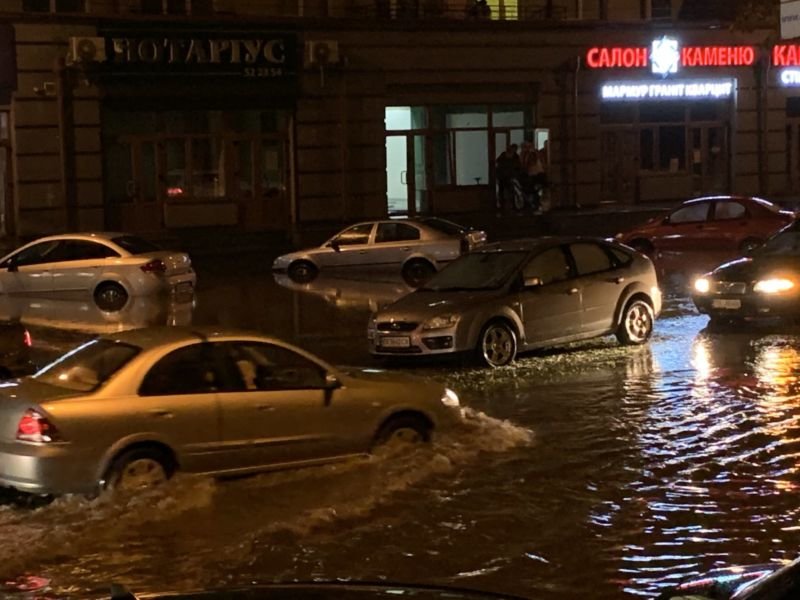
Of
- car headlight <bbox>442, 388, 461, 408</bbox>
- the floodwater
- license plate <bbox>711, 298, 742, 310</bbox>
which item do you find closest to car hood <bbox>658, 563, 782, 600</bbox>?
A: the floodwater

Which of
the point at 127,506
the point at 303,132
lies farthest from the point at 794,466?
the point at 303,132

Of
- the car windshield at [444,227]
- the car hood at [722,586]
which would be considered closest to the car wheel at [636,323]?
the car windshield at [444,227]

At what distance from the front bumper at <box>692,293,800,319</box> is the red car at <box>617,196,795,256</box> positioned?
930cm

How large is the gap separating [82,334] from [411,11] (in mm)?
18176

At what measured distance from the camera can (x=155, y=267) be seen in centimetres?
2356

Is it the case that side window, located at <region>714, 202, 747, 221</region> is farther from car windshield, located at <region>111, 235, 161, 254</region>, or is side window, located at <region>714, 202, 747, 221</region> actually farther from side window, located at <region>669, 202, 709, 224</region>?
car windshield, located at <region>111, 235, 161, 254</region>

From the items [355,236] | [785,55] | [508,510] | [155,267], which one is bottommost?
[508,510]

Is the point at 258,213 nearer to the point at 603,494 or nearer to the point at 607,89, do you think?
the point at 607,89

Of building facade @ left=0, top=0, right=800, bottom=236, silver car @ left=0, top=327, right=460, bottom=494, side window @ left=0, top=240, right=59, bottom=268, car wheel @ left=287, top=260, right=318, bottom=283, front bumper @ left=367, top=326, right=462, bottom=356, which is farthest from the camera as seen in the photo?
building facade @ left=0, top=0, right=800, bottom=236

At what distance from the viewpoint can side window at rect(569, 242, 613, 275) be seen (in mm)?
16531

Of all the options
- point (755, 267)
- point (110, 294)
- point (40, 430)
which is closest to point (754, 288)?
point (755, 267)

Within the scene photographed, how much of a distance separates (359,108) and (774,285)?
60.3ft

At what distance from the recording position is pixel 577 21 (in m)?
36.4

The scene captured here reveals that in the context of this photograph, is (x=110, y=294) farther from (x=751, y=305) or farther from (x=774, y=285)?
(x=774, y=285)
